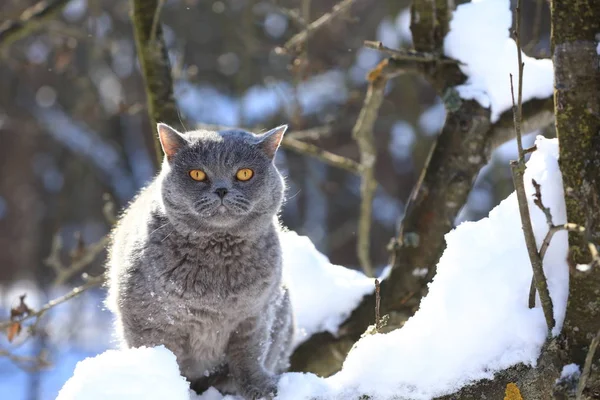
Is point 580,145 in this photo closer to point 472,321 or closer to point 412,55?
point 472,321

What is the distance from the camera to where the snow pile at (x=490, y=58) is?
275cm

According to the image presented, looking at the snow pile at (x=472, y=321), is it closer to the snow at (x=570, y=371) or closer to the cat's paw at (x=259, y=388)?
the snow at (x=570, y=371)

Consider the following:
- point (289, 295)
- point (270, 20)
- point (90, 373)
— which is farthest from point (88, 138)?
point (90, 373)

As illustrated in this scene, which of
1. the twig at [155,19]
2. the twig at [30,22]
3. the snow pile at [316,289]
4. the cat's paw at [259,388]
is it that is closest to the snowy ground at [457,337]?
the cat's paw at [259,388]

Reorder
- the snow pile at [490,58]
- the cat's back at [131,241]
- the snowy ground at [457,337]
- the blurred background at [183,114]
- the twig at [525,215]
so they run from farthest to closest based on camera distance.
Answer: the blurred background at [183,114] → the snow pile at [490,58] → the cat's back at [131,241] → the snowy ground at [457,337] → the twig at [525,215]

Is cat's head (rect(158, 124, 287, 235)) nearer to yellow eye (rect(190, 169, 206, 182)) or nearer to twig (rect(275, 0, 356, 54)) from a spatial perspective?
yellow eye (rect(190, 169, 206, 182))

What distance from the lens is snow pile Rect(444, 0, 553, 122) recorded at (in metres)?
2.75

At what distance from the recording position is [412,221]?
2926mm

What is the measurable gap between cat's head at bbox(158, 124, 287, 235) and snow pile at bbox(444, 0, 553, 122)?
2.88 feet

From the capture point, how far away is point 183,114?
184 inches

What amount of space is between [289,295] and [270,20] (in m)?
3.97

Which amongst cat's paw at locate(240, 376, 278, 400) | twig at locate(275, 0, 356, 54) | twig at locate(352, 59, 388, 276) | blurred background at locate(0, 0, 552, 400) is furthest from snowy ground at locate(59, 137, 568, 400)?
blurred background at locate(0, 0, 552, 400)

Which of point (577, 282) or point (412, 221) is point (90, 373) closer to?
point (577, 282)

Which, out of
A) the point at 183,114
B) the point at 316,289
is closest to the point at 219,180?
the point at 316,289
